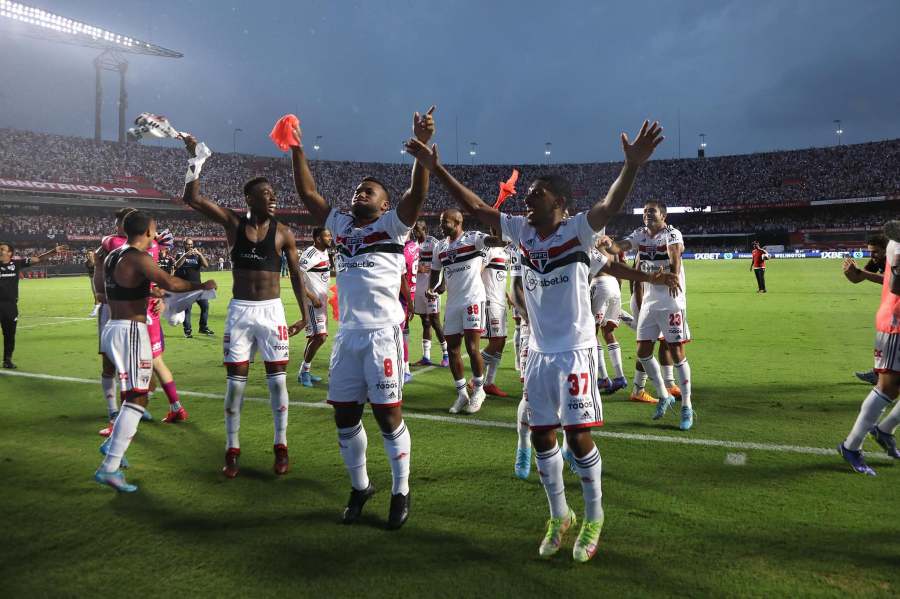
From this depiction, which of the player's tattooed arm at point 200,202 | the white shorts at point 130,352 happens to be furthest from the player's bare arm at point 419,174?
the white shorts at point 130,352

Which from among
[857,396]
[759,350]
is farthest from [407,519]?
[759,350]

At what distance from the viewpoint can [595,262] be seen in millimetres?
4781

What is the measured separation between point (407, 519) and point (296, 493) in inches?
42.7

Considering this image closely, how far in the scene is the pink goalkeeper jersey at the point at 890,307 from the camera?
17.5ft

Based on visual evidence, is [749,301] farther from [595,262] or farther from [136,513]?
[136,513]

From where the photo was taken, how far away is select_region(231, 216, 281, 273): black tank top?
5.66 m

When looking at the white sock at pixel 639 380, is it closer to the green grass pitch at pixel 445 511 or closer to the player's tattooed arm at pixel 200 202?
the green grass pitch at pixel 445 511

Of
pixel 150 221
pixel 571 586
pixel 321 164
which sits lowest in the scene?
pixel 571 586

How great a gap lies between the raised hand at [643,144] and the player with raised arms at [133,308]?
12.5 ft

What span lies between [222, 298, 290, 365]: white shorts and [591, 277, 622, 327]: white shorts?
4.87 meters

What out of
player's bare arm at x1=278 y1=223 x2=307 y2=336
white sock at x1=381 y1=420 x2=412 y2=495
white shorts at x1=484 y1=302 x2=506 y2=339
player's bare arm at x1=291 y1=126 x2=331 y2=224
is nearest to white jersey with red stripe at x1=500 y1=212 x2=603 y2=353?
white sock at x1=381 y1=420 x2=412 y2=495

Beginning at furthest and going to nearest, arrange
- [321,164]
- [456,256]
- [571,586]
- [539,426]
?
[321,164]
[456,256]
[539,426]
[571,586]

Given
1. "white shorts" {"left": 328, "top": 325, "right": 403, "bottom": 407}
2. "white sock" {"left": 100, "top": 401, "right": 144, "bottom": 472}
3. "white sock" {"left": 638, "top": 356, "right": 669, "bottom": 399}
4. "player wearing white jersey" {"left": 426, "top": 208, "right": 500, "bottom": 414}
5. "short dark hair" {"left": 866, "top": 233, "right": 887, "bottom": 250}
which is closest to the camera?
"white shorts" {"left": 328, "top": 325, "right": 403, "bottom": 407}

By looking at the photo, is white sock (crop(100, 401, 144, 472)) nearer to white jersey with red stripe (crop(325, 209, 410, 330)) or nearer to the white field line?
white jersey with red stripe (crop(325, 209, 410, 330))
